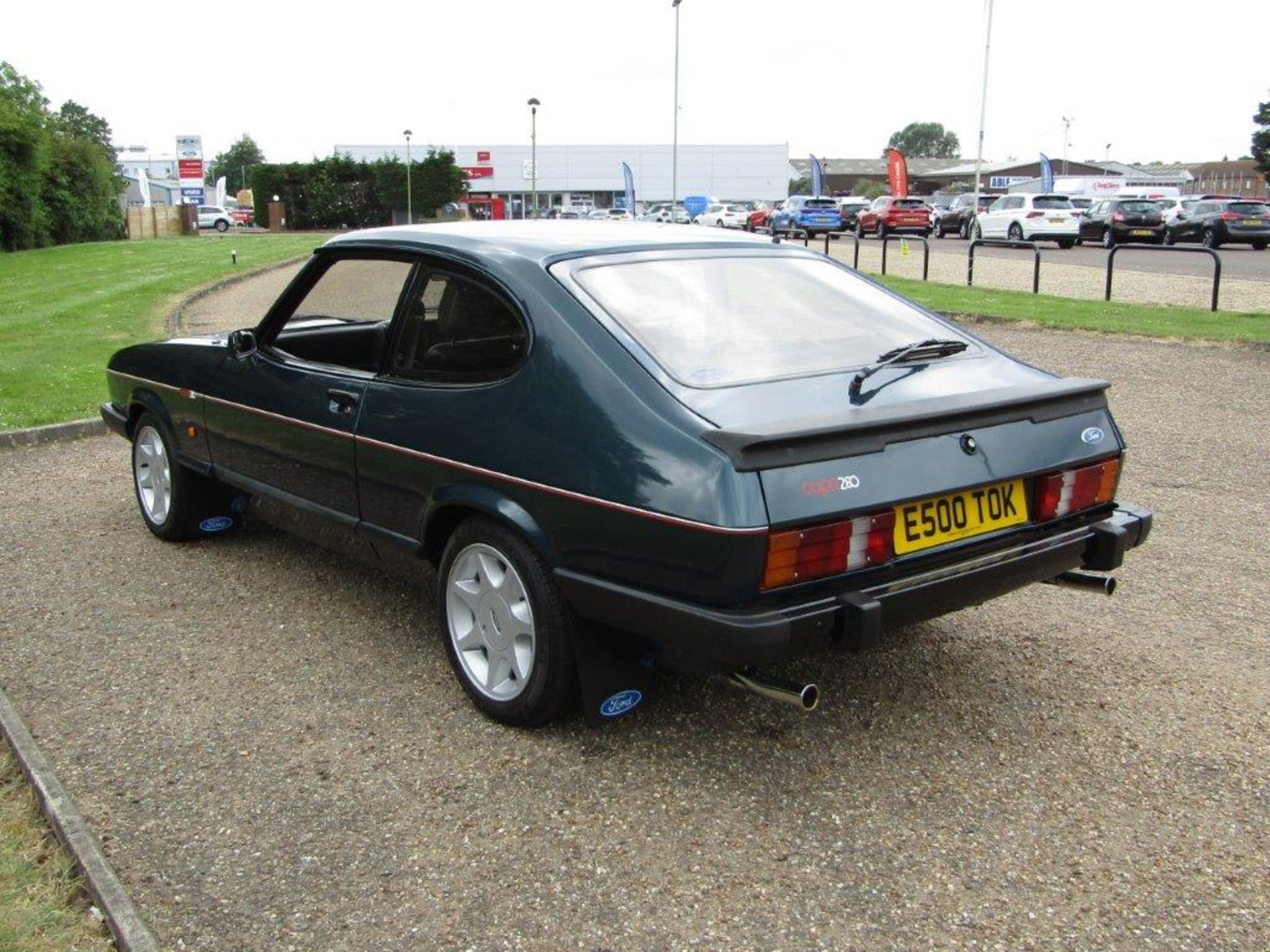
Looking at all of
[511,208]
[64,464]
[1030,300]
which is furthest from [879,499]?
[511,208]

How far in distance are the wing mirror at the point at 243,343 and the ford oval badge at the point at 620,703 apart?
2.37 meters

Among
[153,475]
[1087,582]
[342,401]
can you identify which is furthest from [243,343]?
[1087,582]

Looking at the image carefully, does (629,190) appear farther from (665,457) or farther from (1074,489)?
(665,457)

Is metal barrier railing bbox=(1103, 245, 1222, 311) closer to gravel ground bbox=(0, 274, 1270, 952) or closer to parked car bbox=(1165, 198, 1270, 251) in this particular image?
gravel ground bbox=(0, 274, 1270, 952)

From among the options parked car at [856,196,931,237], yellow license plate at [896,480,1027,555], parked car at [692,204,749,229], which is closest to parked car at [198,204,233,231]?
parked car at [692,204,749,229]

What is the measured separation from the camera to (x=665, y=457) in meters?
3.07

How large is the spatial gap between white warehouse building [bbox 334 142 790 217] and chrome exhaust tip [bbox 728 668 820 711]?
89377 millimetres

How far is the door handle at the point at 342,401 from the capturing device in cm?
420

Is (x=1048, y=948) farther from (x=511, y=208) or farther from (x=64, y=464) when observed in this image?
(x=511, y=208)

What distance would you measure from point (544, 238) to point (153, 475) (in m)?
2.88

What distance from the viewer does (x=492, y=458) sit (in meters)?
3.54

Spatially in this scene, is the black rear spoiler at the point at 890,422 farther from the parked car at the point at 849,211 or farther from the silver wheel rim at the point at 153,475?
the parked car at the point at 849,211

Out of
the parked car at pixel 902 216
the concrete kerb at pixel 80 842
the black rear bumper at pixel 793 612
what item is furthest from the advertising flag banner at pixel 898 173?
the concrete kerb at pixel 80 842

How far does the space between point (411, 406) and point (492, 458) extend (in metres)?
0.52
